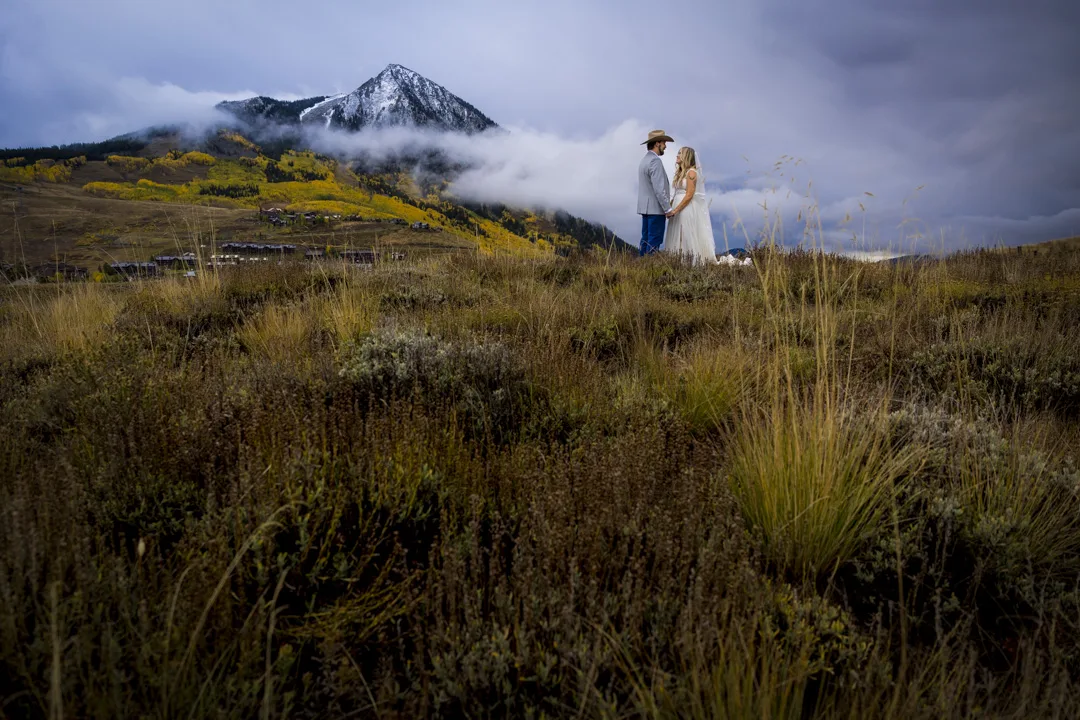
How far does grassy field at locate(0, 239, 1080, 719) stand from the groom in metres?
6.65

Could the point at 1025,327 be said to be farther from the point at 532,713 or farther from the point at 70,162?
the point at 70,162

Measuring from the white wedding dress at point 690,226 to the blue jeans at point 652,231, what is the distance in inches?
11.1

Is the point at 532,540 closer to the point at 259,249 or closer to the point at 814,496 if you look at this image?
the point at 814,496

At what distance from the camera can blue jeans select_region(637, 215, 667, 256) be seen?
33.6ft

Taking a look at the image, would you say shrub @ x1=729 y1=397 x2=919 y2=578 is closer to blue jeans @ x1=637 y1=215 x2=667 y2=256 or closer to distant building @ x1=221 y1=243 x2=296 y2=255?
blue jeans @ x1=637 y1=215 x2=667 y2=256

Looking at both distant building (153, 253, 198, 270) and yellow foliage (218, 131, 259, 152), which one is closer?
distant building (153, 253, 198, 270)

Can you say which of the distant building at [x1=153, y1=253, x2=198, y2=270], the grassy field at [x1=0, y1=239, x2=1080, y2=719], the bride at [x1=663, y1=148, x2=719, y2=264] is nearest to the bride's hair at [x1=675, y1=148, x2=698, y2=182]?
the bride at [x1=663, y1=148, x2=719, y2=264]

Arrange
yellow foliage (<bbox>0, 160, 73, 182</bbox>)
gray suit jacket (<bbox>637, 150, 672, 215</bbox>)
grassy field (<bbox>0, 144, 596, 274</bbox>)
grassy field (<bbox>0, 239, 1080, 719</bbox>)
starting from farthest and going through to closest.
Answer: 1. yellow foliage (<bbox>0, 160, 73, 182</bbox>)
2. grassy field (<bbox>0, 144, 596, 274</bbox>)
3. gray suit jacket (<bbox>637, 150, 672, 215</bbox>)
4. grassy field (<bbox>0, 239, 1080, 719</bbox>)

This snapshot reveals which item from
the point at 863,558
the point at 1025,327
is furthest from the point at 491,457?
the point at 1025,327

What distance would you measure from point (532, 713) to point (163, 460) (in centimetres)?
192

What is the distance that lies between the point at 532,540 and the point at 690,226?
32.6 feet

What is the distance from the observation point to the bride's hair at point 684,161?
1027 centimetres

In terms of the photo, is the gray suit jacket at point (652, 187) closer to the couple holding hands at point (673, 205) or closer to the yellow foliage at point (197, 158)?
the couple holding hands at point (673, 205)

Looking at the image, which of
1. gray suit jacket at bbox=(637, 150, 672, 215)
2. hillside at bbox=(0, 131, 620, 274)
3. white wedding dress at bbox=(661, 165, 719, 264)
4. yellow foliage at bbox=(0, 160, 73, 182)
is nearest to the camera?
gray suit jacket at bbox=(637, 150, 672, 215)
